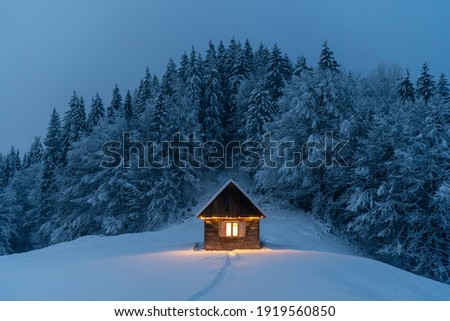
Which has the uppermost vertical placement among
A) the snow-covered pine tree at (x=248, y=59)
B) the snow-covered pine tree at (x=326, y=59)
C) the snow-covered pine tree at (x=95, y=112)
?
the snow-covered pine tree at (x=248, y=59)

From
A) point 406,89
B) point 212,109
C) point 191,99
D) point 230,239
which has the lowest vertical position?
point 230,239

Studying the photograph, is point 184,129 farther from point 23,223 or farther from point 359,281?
point 359,281

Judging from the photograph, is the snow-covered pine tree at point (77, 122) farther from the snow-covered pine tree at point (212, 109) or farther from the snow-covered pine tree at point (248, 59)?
the snow-covered pine tree at point (248, 59)

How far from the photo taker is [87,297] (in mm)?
13359

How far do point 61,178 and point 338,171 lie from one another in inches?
1212

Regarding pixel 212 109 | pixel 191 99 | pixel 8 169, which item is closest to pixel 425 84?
pixel 212 109

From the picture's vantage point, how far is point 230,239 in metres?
26.6

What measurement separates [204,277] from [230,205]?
1050 centimetres

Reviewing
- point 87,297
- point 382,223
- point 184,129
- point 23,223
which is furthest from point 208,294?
point 23,223

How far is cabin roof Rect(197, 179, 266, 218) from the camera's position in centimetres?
2655

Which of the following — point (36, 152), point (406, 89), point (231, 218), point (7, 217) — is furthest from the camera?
point (36, 152)

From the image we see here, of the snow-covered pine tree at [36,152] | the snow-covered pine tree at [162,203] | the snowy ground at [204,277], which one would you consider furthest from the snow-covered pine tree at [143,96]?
the snowy ground at [204,277]

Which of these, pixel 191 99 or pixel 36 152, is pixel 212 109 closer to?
pixel 191 99

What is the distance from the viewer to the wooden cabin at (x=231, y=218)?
2655 cm
